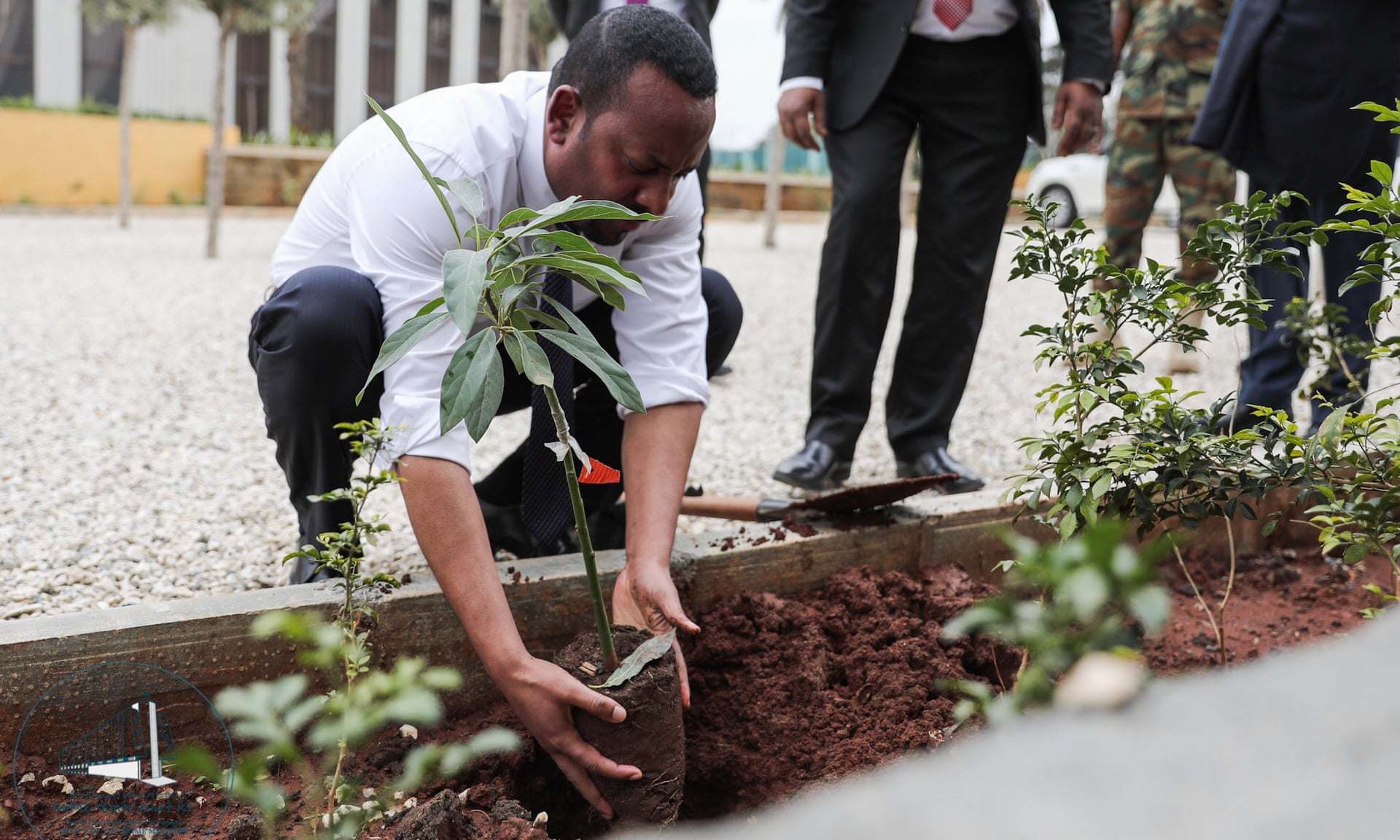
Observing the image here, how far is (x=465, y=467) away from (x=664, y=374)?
516 millimetres

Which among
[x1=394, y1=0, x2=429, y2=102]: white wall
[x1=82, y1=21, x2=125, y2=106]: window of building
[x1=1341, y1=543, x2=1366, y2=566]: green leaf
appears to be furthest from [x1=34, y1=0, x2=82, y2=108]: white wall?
[x1=1341, y1=543, x2=1366, y2=566]: green leaf

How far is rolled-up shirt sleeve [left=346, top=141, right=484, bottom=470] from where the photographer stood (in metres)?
1.66

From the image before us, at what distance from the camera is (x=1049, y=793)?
1.28 feet

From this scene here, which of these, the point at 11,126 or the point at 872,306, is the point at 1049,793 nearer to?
the point at 872,306

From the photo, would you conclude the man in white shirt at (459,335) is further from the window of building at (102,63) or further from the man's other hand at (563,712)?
the window of building at (102,63)

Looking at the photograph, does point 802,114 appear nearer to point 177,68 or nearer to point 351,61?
point 177,68

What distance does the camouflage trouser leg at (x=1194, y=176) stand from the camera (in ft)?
14.9

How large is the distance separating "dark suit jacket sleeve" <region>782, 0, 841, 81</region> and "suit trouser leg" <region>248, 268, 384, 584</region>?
59.2 inches

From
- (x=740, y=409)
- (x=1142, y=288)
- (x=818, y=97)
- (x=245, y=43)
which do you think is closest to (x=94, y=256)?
(x=740, y=409)

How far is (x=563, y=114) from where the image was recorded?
6.29 feet

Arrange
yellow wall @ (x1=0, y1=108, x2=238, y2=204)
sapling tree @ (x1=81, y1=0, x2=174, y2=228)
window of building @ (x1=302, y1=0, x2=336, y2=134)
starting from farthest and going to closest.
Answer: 1. window of building @ (x1=302, y1=0, x2=336, y2=134)
2. yellow wall @ (x1=0, y1=108, x2=238, y2=204)
3. sapling tree @ (x1=81, y1=0, x2=174, y2=228)

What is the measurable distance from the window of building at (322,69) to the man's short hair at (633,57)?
70.2ft

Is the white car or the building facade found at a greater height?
the building facade

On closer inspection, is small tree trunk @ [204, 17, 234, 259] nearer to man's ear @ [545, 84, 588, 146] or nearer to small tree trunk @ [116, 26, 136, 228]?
small tree trunk @ [116, 26, 136, 228]
